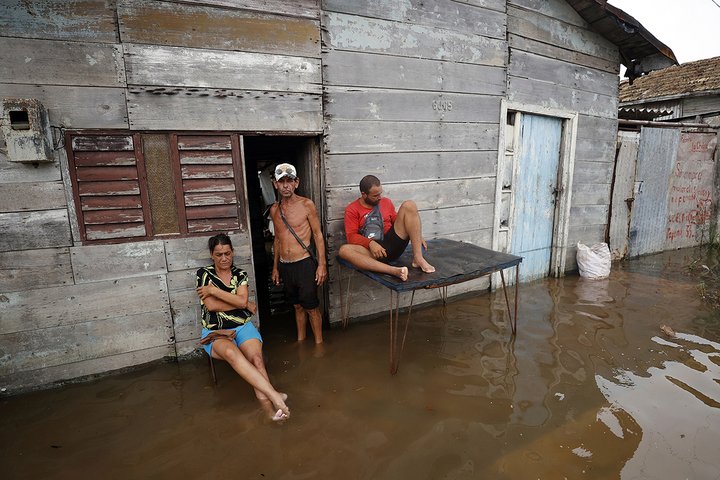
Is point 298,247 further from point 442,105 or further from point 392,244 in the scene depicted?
point 442,105

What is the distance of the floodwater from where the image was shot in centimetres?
249

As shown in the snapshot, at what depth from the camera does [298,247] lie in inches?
155

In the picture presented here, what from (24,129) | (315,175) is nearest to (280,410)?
(315,175)

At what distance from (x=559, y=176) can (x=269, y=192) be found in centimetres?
517

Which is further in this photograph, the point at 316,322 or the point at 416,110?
the point at 416,110

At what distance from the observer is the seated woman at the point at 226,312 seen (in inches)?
128

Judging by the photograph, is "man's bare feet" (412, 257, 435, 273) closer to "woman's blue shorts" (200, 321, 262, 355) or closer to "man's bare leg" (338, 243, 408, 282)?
"man's bare leg" (338, 243, 408, 282)

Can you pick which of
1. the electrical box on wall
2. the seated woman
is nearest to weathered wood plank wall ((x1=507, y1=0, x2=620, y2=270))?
the seated woman

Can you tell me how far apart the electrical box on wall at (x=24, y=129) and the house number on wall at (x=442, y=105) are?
3.95m

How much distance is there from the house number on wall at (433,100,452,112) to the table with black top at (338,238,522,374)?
1.68 metres

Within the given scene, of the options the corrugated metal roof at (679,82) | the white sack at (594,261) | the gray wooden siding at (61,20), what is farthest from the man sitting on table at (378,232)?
the corrugated metal roof at (679,82)

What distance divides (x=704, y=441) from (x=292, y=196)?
3867mm

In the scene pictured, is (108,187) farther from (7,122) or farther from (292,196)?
(292,196)

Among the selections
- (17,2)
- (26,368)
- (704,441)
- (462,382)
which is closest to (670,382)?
(704,441)
